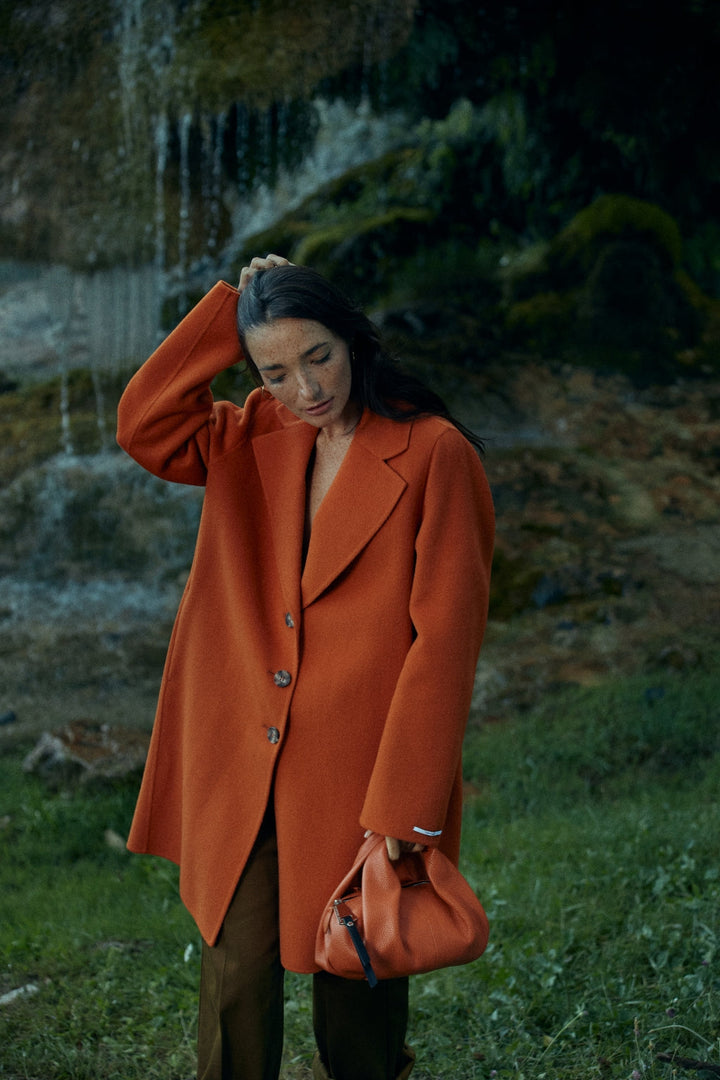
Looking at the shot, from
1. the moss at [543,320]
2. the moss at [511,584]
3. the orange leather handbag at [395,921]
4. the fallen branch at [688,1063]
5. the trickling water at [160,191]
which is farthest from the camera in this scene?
the moss at [543,320]

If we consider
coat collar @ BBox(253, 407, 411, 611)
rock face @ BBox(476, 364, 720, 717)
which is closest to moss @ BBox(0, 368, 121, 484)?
rock face @ BBox(476, 364, 720, 717)

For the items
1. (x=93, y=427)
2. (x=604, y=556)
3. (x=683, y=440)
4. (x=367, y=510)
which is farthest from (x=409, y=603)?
(x=93, y=427)

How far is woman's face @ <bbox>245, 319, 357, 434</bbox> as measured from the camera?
1854 millimetres

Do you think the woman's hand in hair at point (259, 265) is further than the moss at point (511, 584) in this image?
No

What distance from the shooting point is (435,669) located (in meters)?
1.82

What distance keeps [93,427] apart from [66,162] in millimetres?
2056

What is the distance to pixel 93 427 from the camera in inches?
312

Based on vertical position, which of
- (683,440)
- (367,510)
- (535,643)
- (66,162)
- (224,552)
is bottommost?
(535,643)

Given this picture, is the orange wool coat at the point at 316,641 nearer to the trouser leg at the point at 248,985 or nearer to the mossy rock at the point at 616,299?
the trouser leg at the point at 248,985

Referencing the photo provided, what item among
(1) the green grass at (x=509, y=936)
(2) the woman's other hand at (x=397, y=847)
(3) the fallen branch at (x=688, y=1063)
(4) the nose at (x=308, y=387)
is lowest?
(1) the green grass at (x=509, y=936)

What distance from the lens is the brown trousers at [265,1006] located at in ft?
6.24

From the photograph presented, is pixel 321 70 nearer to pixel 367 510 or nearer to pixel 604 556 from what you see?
pixel 604 556

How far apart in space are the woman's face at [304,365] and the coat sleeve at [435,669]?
225 millimetres

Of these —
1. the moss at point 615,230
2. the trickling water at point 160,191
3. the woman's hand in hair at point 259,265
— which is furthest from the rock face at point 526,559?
the woman's hand in hair at point 259,265
